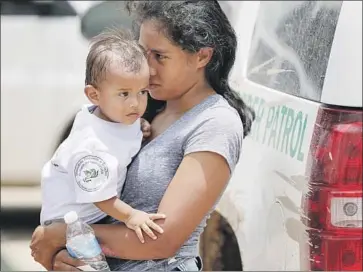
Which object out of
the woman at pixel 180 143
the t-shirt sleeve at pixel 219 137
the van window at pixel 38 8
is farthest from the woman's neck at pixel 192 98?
the van window at pixel 38 8

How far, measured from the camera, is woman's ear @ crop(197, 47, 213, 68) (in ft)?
8.75

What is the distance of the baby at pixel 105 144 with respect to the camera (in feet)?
8.18

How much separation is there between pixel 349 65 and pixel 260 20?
0.95 meters

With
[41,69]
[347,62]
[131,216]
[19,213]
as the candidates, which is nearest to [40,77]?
[41,69]

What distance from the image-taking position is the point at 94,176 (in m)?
2.48

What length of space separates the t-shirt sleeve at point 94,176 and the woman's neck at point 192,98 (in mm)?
320

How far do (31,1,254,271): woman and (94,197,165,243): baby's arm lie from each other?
24mm

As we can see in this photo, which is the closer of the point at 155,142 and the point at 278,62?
the point at 155,142

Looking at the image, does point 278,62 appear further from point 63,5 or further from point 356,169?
point 63,5

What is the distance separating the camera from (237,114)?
2.65 meters

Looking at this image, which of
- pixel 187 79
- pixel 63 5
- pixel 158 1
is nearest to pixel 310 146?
pixel 187 79

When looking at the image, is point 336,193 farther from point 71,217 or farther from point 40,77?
point 40,77

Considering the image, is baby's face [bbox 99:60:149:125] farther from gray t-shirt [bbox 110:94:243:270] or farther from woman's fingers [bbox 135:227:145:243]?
woman's fingers [bbox 135:227:145:243]

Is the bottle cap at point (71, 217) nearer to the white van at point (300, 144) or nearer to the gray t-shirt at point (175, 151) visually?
the gray t-shirt at point (175, 151)
